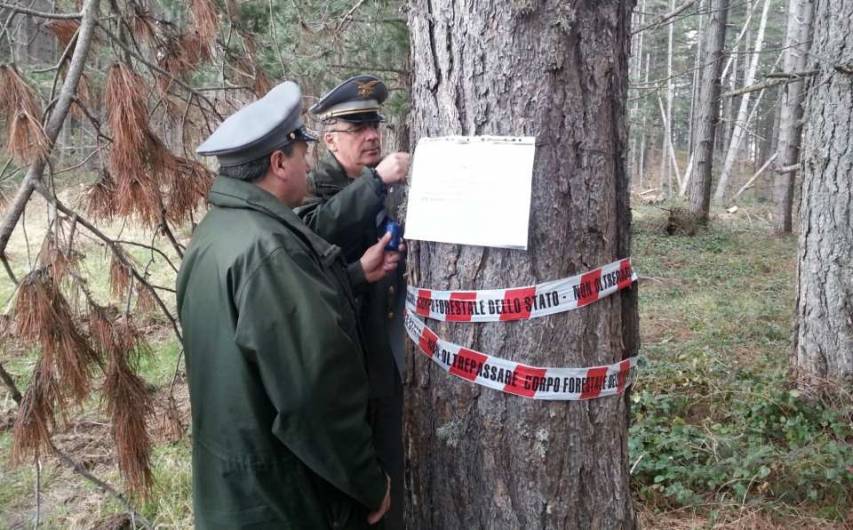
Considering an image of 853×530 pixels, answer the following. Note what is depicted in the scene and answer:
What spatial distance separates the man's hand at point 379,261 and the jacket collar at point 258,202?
54 centimetres

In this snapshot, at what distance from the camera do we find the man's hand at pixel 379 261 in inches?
92.0

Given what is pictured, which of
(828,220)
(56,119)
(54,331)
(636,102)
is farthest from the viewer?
(636,102)

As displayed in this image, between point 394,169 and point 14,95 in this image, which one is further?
point 394,169

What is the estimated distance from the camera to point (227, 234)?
5.46ft

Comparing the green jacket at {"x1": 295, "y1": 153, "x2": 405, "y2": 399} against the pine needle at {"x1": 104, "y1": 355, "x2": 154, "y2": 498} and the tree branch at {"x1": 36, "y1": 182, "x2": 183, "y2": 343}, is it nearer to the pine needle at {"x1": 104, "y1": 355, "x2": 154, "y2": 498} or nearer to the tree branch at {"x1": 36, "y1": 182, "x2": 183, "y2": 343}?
the tree branch at {"x1": 36, "y1": 182, "x2": 183, "y2": 343}

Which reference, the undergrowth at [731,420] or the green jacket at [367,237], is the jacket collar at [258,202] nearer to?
the green jacket at [367,237]

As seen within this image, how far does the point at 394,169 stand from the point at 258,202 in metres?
0.79

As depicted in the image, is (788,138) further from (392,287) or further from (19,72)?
(19,72)

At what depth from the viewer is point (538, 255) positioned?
1.54 m

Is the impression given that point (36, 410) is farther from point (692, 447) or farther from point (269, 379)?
point (692, 447)

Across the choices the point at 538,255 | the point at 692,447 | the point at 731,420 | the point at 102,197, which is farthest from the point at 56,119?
the point at 731,420

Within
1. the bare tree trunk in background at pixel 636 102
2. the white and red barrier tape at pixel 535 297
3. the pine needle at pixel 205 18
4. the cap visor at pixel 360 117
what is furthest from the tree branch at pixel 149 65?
the bare tree trunk in background at pixel 636 102

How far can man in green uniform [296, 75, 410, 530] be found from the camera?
2.44 m

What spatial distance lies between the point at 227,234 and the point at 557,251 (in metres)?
0.87
